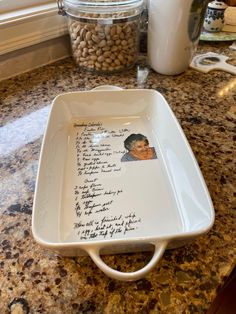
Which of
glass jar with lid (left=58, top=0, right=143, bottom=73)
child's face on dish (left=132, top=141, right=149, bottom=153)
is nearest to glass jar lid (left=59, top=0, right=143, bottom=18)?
glass jar with lid (left=58, top=0, right=143, bottom=73)

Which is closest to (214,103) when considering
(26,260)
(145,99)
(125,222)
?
(145,99)

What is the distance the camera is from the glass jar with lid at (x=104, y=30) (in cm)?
63

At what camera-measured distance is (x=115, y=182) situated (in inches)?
17.2

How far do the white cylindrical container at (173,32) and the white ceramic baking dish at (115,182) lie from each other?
178 millimetres

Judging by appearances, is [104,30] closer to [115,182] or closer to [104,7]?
[104,7]

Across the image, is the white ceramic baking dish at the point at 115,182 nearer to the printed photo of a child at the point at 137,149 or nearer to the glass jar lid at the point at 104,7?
the printed photo of a child at the point at 137,149

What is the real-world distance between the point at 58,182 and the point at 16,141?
0.47 ft

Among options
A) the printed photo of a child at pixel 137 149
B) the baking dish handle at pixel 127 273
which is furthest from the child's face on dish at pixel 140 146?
the baking dish handle at pixel 127 273

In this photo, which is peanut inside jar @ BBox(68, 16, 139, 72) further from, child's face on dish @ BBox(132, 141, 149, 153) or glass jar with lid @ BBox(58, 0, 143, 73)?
child's face on dish @ BBox(132, 141, 149, 153)

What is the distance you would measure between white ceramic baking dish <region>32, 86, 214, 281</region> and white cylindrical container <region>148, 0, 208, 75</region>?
18 centimetres

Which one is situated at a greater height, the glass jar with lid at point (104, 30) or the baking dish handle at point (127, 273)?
the glass jar with lid at point (104, 30)

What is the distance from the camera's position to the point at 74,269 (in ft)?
1.09

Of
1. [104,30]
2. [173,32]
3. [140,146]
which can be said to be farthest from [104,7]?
[140,146]

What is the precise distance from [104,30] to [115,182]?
37 centimetres
